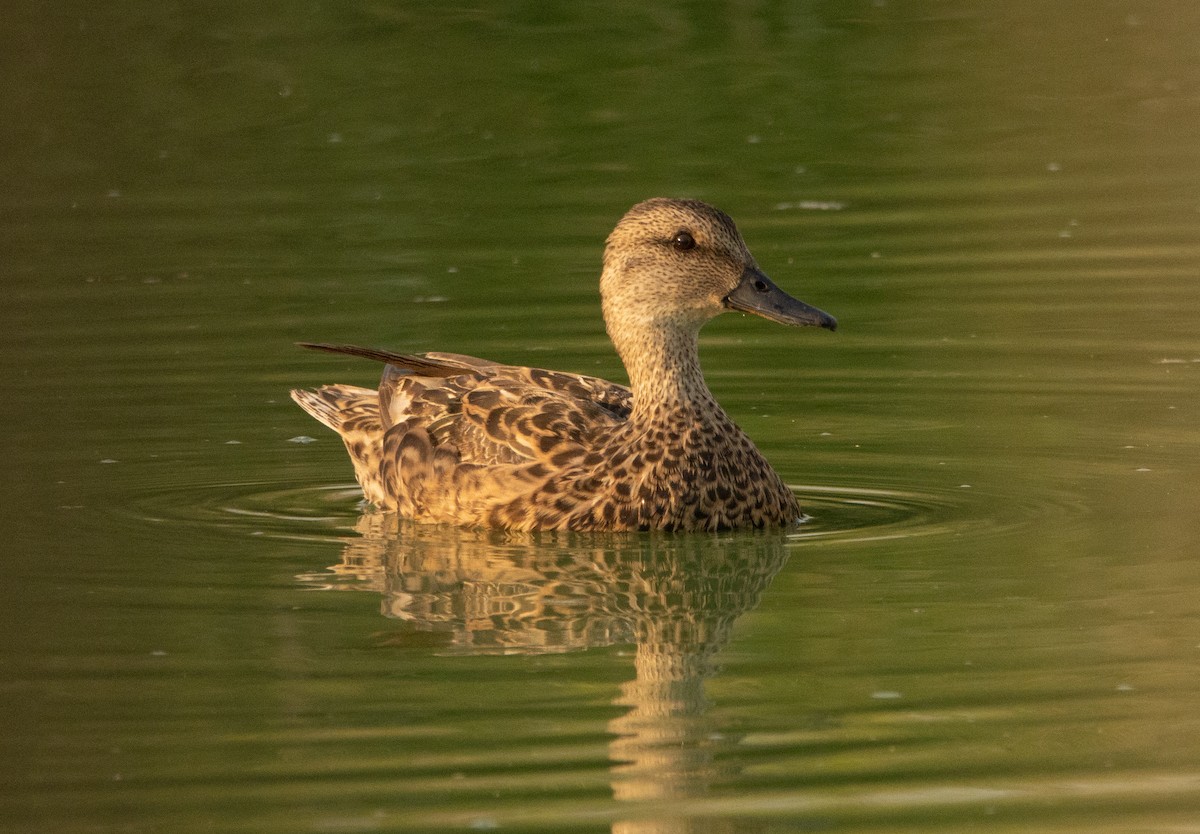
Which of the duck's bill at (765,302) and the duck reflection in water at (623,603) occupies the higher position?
the duck's bill at (765,302)

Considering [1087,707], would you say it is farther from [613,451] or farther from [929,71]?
[929,71]

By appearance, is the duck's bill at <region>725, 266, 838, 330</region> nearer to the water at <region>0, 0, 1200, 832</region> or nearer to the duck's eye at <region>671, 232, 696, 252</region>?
the duck's eye at <region>671, 232, 696, 252</region>

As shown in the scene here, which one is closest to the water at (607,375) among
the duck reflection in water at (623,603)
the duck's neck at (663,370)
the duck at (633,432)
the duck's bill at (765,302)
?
the duck reflection in water at (623,603)

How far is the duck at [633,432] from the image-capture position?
9594 millimetres

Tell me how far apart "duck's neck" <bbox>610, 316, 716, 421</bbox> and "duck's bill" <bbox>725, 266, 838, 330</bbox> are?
28cm

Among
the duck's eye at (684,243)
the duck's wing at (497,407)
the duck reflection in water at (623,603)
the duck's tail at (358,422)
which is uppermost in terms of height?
the duck's eye at (684,243)

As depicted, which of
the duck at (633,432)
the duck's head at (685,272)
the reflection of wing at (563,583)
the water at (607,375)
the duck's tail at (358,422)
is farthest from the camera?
the duck's tail at (358,422)

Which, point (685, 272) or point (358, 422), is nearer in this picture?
point (685, 272)

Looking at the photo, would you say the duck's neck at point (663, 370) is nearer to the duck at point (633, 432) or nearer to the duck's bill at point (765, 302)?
the duck at point (633, 432)

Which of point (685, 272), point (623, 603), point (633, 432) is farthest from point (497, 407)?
point (623, 603)

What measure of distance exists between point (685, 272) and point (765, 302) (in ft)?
1.06

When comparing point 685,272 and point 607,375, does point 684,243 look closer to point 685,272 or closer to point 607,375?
point 685,272

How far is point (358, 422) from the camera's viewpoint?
10.8 metres

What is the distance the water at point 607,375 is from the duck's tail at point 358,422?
0.17 meters
